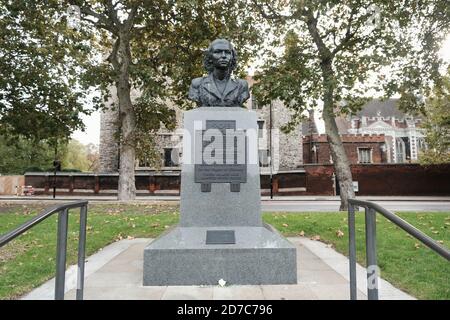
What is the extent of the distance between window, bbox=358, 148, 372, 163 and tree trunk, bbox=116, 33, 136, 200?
32.3 m

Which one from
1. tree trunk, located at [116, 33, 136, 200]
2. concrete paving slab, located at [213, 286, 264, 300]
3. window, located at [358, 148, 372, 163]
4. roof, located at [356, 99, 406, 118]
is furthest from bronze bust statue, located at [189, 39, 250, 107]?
roof, located at [356, 99, 406, 118]

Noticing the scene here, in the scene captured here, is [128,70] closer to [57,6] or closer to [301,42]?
[57,6]

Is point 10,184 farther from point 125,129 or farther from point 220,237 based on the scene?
point 220,237

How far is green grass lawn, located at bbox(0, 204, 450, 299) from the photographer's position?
15.9ft

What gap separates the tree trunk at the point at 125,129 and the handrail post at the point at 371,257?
16.9 m

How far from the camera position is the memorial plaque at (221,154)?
19.7 feet

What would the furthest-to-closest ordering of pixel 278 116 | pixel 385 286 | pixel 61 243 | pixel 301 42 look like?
pixel 278 116 < pixel 301 42 < pixel 385 286 < pixel 61 243

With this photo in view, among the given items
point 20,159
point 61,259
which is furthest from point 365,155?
point 20,159

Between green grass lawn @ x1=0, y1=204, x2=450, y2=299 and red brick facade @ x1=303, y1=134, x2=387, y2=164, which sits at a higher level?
red brick facade @ x1=303, y1=134, x2=387, y2=164

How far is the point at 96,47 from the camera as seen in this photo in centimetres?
2261

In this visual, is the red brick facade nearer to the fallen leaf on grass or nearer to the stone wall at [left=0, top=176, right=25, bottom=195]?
the stone wall at [left=0, top=176, right=25, bottom=195]

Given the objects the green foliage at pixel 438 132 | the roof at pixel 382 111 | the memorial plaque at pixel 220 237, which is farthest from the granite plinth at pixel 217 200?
the roof at pixel 382 111
